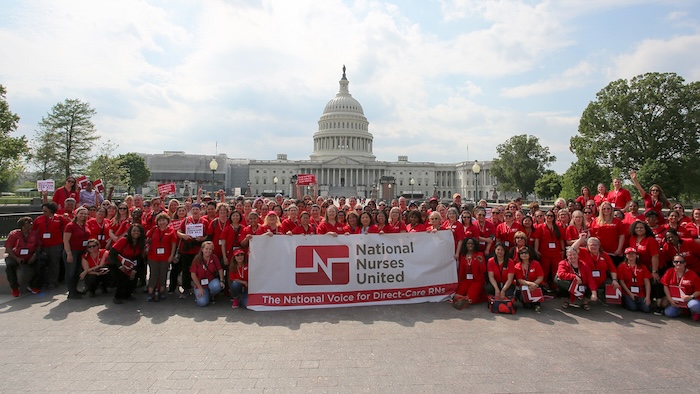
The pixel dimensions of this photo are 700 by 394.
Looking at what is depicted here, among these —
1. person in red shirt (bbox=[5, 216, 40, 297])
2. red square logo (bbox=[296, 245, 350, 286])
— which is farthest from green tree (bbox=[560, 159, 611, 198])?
person in red shirt (bbox=[5, 216, 40, 297])

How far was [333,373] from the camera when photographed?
4859 mm

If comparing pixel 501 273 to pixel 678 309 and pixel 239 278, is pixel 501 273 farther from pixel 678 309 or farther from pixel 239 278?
pixel 239 278

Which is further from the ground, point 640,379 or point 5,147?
point 5,147

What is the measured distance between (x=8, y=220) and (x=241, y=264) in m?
14.8

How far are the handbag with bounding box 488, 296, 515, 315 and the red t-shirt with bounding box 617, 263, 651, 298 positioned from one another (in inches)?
93.0

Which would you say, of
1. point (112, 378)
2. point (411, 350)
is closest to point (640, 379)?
point (411, 350)

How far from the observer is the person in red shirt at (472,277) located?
25.6 feet

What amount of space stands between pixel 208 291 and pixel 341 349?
3.53 m

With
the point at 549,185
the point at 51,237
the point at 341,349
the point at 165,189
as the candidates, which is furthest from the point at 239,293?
the point at 549,185

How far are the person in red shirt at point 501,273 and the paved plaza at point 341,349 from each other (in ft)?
1.49

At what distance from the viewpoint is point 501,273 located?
25.1 ft

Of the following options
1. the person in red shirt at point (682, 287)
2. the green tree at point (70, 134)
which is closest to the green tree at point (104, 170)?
the green tree at point (70, 134)

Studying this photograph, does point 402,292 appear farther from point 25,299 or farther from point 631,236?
point 25,299

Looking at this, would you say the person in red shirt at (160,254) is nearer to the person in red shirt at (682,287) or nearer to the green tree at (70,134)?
the person in red shirt at (682,287)
